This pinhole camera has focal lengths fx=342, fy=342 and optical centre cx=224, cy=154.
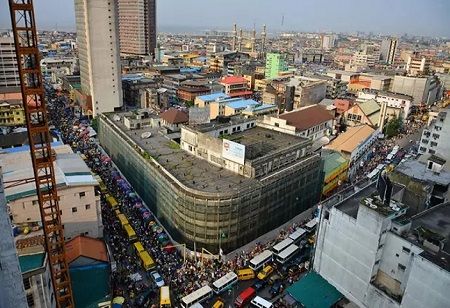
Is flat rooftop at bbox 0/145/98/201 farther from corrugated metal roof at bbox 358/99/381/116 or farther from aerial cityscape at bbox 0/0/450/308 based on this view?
corrugated metal roof at bbox 358/99/381/116

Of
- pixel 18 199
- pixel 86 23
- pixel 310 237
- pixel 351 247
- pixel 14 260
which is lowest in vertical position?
pixel 310 237

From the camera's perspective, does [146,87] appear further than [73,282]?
Yes

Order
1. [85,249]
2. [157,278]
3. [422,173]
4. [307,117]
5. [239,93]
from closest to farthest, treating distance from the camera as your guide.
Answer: [85,249]
[157,278]
[422,173]
[307,117]
[239,93]

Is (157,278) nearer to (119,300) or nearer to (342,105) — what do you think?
(119,300)

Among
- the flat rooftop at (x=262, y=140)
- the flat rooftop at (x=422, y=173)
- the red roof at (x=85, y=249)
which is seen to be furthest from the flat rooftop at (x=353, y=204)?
the red roof at (x=85, y=249)

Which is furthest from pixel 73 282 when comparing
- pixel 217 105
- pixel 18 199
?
pixel 217 105

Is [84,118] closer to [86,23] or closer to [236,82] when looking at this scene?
[86,23]

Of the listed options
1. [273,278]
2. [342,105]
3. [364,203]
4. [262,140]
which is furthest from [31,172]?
[342,105]
